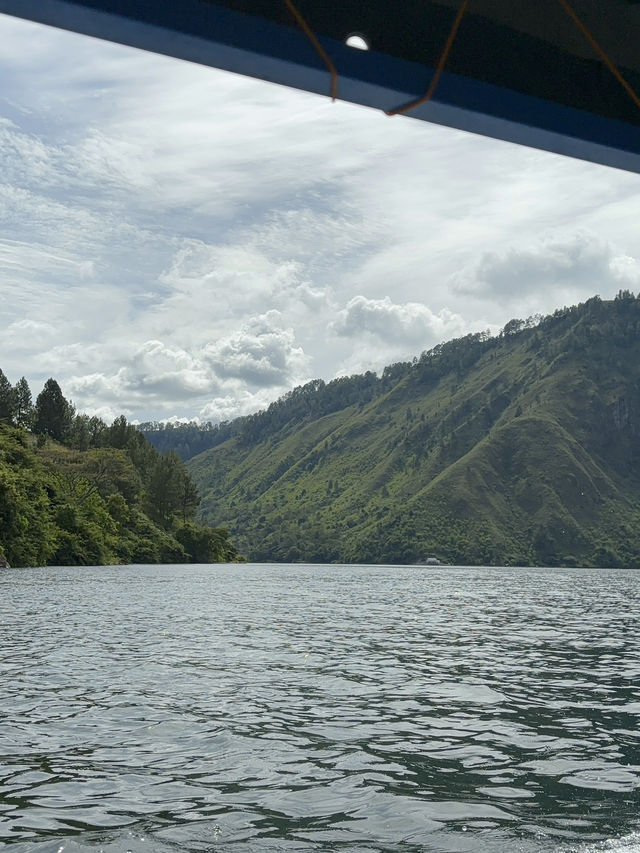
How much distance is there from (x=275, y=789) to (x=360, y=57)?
8.82 meters

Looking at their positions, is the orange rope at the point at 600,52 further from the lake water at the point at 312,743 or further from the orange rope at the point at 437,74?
the lake water at the point at 312,743

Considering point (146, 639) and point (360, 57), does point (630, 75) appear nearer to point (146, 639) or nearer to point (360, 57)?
point (360, 57)

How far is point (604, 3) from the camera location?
23.9 ft

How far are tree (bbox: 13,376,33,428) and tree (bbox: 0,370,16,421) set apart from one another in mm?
2144

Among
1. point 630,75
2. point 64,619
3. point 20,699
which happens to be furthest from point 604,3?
point 64,619

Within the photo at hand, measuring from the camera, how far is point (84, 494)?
398ft

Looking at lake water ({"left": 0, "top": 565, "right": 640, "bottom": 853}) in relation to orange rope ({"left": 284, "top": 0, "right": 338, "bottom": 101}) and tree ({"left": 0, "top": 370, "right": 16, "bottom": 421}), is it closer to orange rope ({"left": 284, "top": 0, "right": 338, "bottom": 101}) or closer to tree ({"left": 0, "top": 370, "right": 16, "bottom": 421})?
orange rope ({"left": 284, "top": 0, "right": 338, "bottom": 101})

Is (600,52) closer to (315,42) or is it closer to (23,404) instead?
(315,42)

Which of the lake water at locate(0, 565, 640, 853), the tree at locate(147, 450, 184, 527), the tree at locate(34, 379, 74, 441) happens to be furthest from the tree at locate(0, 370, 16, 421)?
the lake water at locate(0, 565, 640, 853)

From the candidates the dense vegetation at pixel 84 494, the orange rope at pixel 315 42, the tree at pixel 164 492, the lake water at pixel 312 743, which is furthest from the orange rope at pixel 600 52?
the tree at pixel 164 492

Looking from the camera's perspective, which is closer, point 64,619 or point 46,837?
point 46,837

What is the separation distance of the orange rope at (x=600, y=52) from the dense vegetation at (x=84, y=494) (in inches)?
3153

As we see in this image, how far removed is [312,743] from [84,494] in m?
113

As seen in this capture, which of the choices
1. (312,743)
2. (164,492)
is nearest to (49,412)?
(164,492)
